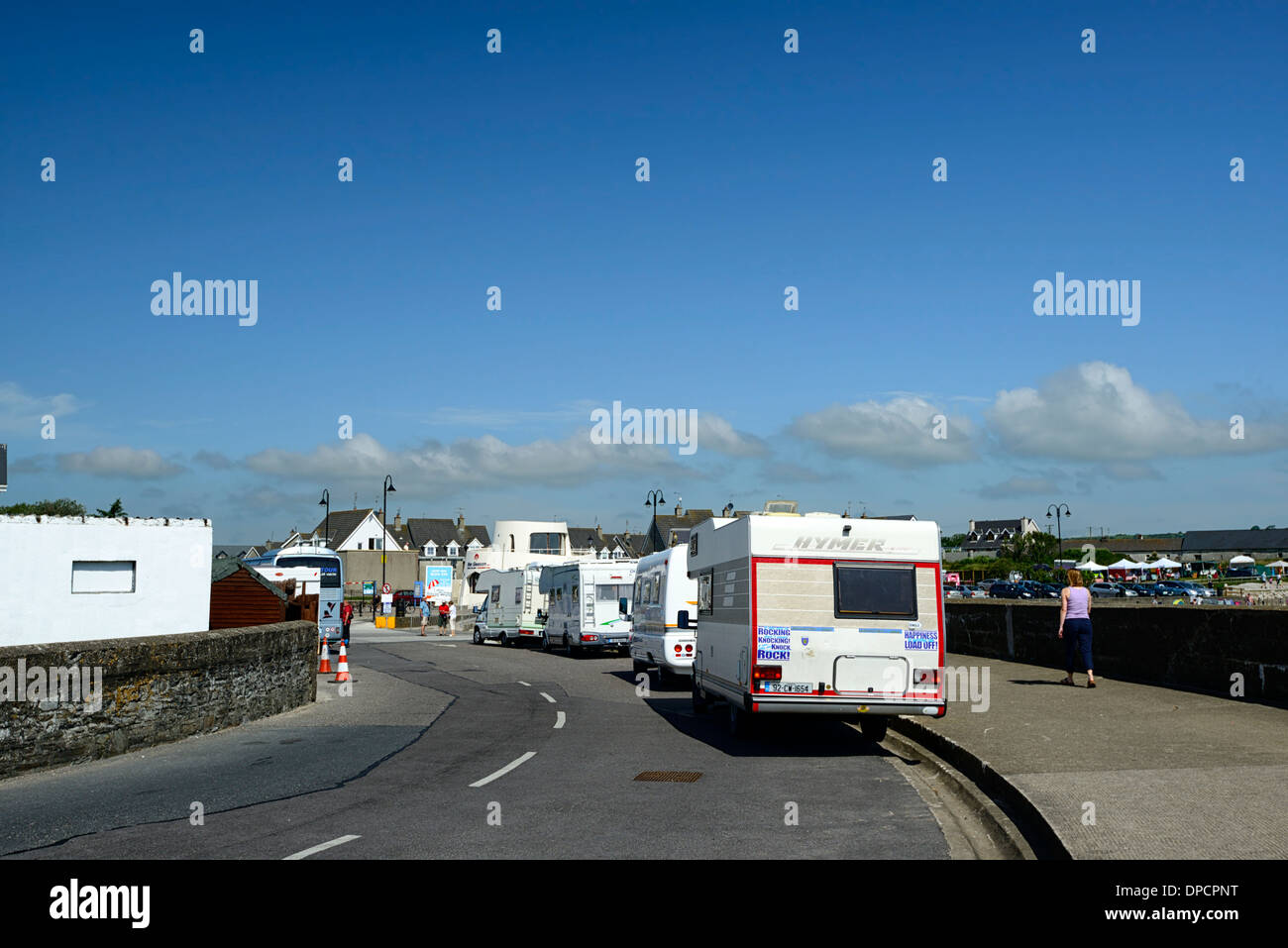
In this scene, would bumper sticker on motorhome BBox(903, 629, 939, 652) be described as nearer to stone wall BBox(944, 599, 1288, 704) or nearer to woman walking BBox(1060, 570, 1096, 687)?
woman walking BBox(1060, 570, 1096, 687)

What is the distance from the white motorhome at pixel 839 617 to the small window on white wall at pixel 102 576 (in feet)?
42.2

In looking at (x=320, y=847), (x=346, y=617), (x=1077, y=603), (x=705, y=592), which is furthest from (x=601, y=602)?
(x=320, y=847)

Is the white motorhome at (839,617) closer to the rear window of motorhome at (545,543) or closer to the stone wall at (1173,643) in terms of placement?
the stone wall at (1173,643)

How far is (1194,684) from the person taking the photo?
53.9ft

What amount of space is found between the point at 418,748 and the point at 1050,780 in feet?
25.1

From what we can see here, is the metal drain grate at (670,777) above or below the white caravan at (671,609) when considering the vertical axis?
below

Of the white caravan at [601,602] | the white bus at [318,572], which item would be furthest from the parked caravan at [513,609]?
the white caravan at [601,602]

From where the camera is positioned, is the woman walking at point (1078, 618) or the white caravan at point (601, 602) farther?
the white caravan at point (601, 602)

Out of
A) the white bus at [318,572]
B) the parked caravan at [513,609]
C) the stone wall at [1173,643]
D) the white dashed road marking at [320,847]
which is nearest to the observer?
the white dashed road marking at [320,847]

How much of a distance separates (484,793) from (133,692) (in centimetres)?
594

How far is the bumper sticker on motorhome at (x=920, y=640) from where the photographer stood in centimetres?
1270

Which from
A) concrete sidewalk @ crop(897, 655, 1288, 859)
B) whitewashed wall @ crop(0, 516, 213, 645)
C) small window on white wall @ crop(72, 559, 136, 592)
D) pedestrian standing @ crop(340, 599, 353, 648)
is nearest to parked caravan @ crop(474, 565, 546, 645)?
pedestrian standing @ crop(340, 599, 353, 648)
